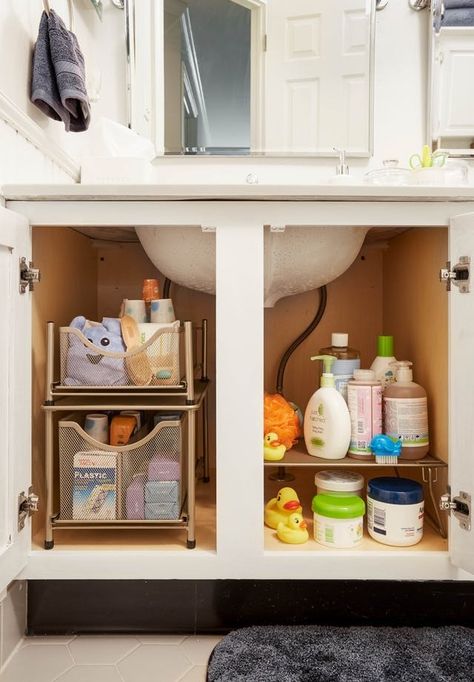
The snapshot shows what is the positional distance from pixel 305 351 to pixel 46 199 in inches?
35.4

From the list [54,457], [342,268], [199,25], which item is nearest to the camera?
[54,457]

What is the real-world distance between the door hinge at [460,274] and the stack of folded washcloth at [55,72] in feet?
2.93

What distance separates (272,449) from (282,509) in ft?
0.49

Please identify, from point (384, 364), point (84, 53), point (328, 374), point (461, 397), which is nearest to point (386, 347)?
point (384, 364)

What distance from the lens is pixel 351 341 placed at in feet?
5.32

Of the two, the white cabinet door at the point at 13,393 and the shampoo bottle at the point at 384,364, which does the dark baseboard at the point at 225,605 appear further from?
the shampoo bottle at the point at 384,364

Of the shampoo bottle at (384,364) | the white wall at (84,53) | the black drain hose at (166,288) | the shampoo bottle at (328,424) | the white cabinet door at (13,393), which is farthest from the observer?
the black drain hose at (166,288)

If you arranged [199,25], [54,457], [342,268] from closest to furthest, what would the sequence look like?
[54,457] < [342,268] < [199,25]

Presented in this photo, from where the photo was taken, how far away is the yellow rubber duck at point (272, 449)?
114 centimetres

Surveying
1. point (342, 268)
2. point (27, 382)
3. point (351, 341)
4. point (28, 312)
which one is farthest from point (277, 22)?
point (27, 382)

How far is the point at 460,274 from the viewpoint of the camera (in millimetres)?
996

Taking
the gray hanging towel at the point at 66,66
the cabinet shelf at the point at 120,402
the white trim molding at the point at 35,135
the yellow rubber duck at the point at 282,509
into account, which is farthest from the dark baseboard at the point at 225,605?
the gray hanging towel at the point at 66,66

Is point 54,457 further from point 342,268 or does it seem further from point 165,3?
point 165,3

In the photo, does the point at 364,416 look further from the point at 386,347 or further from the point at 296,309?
the point at 296,309
